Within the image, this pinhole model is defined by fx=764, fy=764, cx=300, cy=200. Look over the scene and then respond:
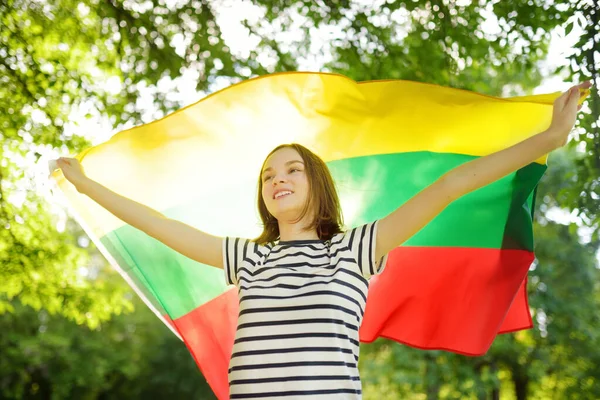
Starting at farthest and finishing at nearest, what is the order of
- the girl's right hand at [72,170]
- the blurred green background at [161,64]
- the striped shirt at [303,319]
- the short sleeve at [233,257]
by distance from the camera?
the blurred green background at [161,64] → the girl's right hand at [72,170] → the short sleeve at [233,257] → the striped shirt at [303,319]

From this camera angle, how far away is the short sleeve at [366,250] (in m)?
2.66

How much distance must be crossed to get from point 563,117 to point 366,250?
31.1 inches

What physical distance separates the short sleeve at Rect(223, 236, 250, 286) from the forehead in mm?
315

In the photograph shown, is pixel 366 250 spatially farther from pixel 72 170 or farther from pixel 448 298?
pixel 72 170

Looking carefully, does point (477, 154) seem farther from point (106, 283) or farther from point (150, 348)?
point (150, 348)

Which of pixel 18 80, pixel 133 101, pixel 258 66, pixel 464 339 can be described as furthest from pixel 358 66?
pixel 464 339

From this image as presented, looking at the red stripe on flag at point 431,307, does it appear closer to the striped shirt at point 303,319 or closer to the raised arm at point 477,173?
the striped shirt at point 303,319

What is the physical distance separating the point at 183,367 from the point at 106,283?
13.7 meters

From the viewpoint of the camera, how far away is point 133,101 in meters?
7.07

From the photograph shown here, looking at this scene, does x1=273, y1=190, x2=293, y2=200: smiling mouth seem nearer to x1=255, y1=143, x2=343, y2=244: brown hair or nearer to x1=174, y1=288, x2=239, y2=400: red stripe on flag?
x1=255, y1=143, x2=343, y2=244: brown hair

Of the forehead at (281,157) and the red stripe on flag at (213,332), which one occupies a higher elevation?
the forehead at (281,157)

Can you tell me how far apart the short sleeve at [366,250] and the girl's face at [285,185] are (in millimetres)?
265

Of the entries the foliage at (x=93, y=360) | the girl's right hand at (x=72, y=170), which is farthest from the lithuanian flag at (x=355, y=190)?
the foliage at (x=93, y=360)

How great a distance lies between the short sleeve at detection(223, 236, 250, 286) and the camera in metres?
2.82
